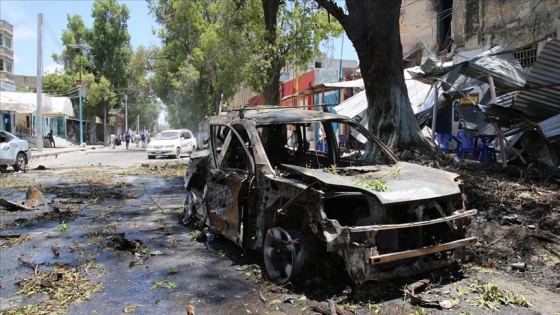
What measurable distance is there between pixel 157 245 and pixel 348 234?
3.42 metres

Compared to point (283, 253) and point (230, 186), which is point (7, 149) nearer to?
point (230, 186)

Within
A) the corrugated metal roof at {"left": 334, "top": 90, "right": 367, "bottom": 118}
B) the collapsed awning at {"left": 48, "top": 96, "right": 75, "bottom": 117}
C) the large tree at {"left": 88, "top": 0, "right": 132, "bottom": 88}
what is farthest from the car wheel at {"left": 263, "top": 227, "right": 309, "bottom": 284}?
the large tree at {"left": 88, "top": 0, "right": 132, "bottom": 88}

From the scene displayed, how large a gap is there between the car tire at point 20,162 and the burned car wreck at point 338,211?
13683 millimetres

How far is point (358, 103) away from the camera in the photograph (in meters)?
16.1

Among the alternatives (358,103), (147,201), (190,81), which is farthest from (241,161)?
(190,81)

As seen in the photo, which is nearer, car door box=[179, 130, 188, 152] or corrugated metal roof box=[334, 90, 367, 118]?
corrugated metal roof box=[334, 90, 367, 118]

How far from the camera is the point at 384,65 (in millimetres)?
8688

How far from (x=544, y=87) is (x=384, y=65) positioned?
284 cm

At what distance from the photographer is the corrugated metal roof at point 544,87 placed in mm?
7875

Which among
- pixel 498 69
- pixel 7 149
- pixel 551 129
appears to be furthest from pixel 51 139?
pixel 551 129

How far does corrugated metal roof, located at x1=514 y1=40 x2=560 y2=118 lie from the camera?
788cm

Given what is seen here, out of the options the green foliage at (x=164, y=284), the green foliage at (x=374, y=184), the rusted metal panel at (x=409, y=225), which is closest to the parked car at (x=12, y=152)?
the green foliage at (x=164, y=284)

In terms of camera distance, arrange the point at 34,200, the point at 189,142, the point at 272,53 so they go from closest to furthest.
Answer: the point at 34,200, the point at 272,53, the point at 189,142

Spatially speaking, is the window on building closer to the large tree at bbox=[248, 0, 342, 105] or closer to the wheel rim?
the large tree at bbox=[248, 0, 342, 105]
